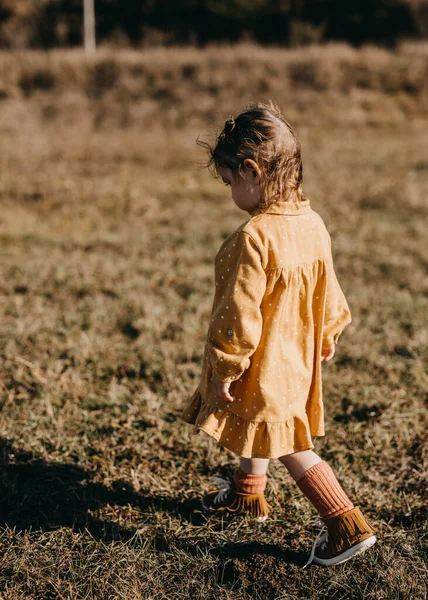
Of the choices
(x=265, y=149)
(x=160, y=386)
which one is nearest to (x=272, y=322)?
(x=265, y=149)

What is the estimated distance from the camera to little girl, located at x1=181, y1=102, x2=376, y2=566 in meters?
1.77

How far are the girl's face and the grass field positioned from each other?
311 millimetres

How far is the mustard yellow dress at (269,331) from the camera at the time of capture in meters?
1.78

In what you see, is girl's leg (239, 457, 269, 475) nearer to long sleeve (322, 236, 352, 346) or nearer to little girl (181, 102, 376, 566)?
little girl (181, 102, 376, 566)

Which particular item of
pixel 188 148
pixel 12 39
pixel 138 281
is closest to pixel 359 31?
pixel 12 39

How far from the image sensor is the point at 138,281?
14.7ft

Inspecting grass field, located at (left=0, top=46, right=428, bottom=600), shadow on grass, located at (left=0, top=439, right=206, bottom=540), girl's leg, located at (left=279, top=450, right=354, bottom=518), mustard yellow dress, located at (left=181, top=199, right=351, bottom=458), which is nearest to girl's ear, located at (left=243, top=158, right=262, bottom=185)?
mustard yellow dress, located at (left=181, top=199, right=351, bottom=458)

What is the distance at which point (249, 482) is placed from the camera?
2176mm

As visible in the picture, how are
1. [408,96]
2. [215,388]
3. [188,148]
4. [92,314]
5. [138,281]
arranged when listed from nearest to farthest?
[215,388] < [92,314] < [138,281] < [188,148] < [408,96]

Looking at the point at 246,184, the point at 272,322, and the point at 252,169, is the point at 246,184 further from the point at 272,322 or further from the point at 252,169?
the point at 272,322

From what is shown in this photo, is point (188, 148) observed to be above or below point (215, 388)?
above

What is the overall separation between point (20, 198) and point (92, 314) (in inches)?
131

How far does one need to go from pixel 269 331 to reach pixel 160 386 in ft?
4.50

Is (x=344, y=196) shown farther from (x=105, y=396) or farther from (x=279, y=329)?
(x=279, y=329)
